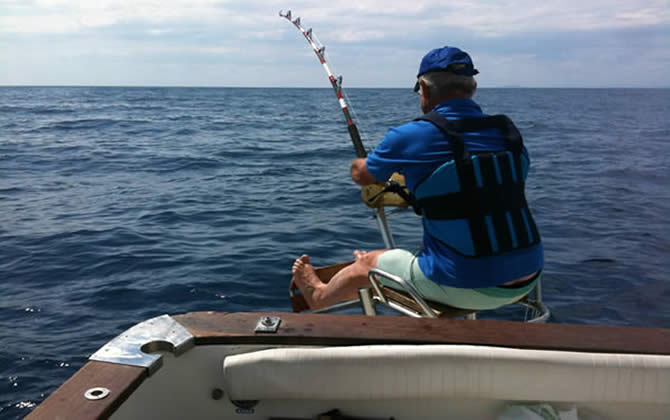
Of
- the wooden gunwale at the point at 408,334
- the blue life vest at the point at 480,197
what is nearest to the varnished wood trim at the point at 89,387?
the wooden gunwale at the point at 408,334

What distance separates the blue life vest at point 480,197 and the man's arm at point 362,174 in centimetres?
37

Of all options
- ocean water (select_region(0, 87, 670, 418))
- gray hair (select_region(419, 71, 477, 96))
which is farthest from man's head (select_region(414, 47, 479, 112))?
ocean water (select_region(0, 87, 670, 418))

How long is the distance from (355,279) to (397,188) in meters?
0.50

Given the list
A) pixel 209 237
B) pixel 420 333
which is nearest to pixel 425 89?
pixel 420 333

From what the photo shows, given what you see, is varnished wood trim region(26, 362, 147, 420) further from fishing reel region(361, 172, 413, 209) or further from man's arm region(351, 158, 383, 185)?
fishing reel region(361, 172, 413, 209)

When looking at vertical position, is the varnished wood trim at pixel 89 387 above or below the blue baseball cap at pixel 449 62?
below

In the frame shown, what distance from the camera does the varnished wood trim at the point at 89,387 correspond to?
1.48 meters

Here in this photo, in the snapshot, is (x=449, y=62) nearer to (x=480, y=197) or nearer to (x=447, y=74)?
(x=447, y=74)

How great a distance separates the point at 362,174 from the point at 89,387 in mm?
1530

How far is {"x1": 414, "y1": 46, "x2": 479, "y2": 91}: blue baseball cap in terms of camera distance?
251cm

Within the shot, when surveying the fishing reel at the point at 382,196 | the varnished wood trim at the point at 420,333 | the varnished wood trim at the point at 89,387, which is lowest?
the varnished wood trim at the point at 420,333

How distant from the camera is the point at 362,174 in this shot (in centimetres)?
275

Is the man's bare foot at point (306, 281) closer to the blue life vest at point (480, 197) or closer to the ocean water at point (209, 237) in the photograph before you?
the blue life vest at point (480, 197)

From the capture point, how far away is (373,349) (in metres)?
1.80
